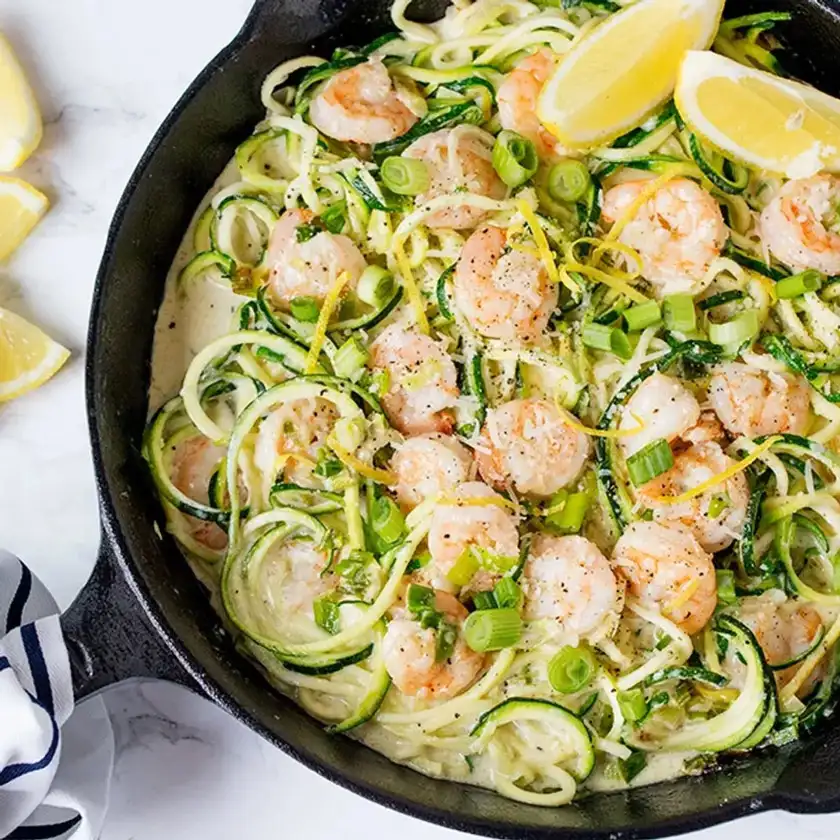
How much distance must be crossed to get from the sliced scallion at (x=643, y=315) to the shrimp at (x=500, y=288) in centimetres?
22

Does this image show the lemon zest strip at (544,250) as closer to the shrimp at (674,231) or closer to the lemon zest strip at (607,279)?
the lemon zest strip at (607,279)

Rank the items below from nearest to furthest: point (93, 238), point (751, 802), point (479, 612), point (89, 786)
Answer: point (751, 802) → point (479, 612) → point (89, 786) → point (93, 238)

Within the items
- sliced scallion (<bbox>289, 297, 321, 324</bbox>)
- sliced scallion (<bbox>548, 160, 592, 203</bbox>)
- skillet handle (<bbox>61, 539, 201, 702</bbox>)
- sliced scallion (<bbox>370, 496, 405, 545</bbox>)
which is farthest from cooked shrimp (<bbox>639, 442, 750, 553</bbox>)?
skillet handle (<bbox>61, 539, 201, 702</bbox>)

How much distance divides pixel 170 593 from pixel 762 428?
1.66m

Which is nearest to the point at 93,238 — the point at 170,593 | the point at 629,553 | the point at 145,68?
the point at 145,68

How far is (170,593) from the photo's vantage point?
10.6ft

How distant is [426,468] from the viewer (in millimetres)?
3268

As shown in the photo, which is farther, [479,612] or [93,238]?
[93,238]

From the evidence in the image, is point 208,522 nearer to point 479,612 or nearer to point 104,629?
point 104,629

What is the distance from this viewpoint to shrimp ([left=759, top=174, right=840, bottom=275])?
333 cm

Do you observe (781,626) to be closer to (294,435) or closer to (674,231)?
(674,231)

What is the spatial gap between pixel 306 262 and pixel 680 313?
40.7 inches

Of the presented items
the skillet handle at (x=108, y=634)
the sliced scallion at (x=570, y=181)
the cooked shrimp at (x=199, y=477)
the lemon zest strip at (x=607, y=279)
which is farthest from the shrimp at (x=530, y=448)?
the skillet handle at (x=108, y=634)

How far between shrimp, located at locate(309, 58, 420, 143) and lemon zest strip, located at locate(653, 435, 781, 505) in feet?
4.28
